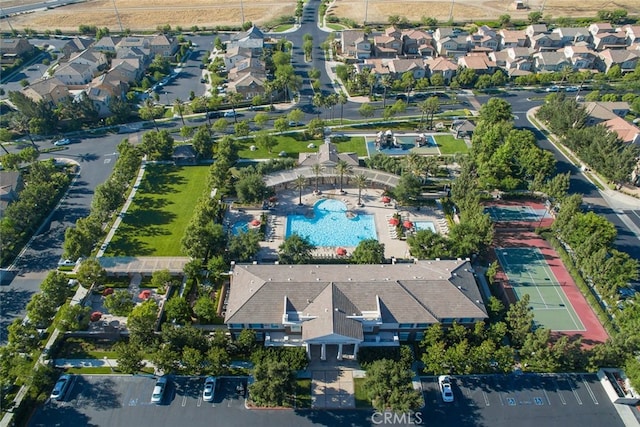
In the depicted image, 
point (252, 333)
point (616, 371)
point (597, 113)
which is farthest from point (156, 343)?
point (597, 113)

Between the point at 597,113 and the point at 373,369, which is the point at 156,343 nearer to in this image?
the point at 373,369

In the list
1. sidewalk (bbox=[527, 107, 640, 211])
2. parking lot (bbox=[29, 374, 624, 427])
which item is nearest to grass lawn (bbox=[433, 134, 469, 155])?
sidewalk (bbox=[527, 107, 640, 211])

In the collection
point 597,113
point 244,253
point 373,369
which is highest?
point 597,113

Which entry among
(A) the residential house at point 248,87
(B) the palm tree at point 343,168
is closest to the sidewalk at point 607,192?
(B) the palm tree at point 343,168

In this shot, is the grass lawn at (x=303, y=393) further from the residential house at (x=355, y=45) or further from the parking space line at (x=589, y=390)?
the residential house at (x=355, y=45)

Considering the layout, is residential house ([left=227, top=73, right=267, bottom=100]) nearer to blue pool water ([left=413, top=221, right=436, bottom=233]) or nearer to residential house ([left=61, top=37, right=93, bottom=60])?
residential house ([left=61, top=37, right=93, bottom=60])
